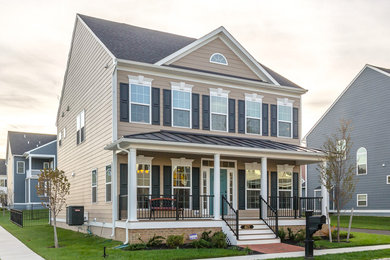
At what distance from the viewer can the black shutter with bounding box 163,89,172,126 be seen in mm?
18062

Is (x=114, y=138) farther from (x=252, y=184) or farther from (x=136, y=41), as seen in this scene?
(x=252, y=184)

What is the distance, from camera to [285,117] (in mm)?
21391

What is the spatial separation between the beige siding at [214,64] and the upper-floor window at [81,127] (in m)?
5.90

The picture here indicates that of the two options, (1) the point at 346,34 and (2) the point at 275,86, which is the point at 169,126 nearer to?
(2) the point at 275,86

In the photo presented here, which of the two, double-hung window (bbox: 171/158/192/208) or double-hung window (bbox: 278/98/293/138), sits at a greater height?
double-hung window (bbox: 278/98/293/138)

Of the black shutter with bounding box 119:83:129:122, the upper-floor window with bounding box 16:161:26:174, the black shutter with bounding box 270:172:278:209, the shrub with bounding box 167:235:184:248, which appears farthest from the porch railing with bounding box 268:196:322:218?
the upper-floor window with bounding box 16:161:26:174

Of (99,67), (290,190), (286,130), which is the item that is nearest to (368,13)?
(286,130)

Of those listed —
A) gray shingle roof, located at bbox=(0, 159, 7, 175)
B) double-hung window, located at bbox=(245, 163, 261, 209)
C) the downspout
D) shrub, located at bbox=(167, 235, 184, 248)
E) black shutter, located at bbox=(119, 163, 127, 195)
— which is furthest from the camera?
gray shingle roof, located at bbox=(0, 159, 7, 175)

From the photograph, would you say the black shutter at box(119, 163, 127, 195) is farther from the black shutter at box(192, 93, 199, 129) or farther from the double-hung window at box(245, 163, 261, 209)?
the double-hung window at box(245, 163, 261, 209)

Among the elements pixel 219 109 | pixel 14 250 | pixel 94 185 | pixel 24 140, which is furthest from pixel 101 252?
pixel 24 140

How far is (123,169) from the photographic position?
16969mm

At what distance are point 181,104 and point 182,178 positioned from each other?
10.2ft

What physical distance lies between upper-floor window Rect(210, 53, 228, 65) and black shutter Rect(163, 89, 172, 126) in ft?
9.44

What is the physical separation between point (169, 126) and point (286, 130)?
6.41m
